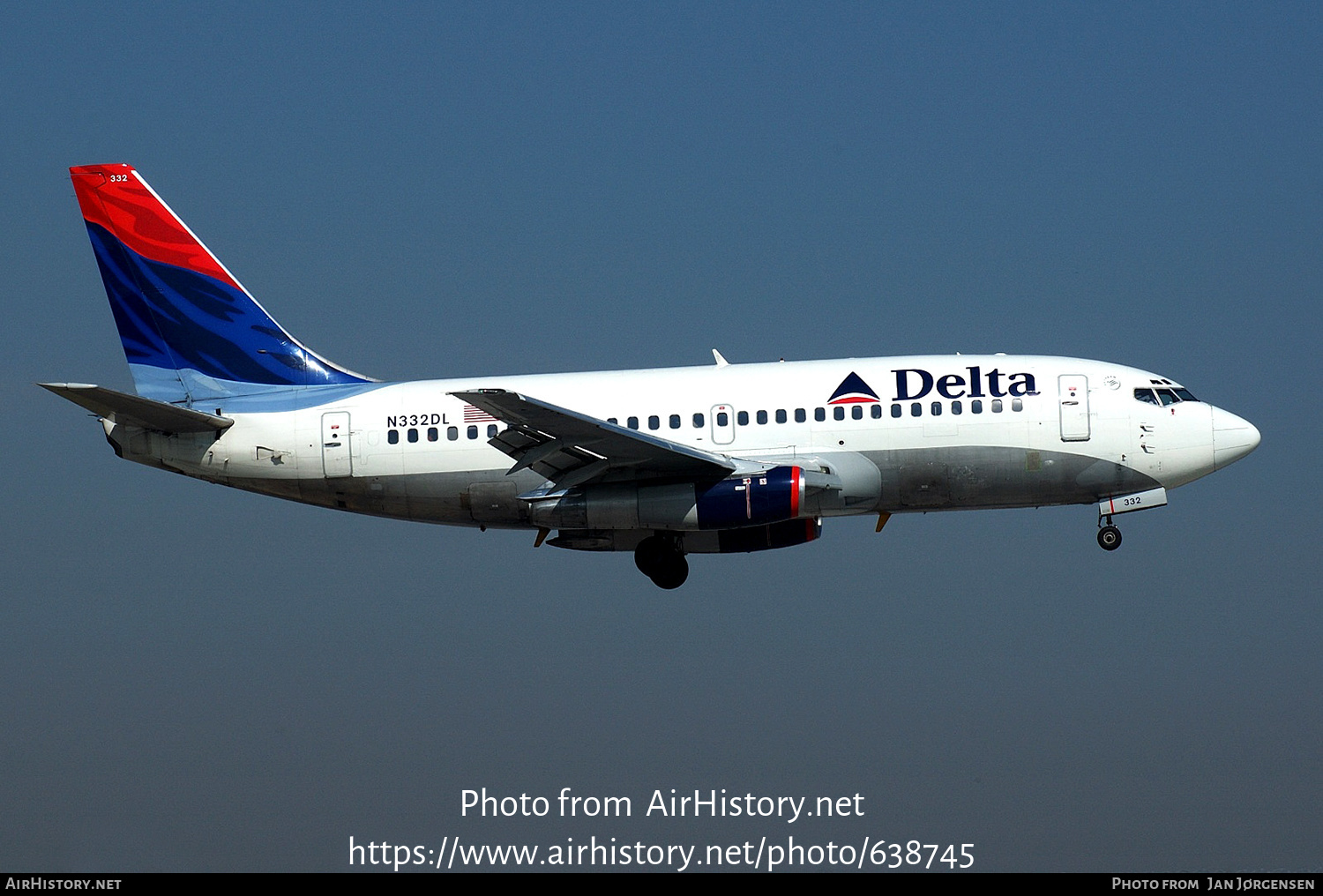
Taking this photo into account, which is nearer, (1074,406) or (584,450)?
(584,450)

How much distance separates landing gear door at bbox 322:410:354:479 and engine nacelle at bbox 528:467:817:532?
4.89 meters

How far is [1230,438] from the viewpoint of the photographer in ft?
114

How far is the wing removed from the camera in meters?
31.9

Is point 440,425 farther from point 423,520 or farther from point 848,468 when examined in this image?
point 848,468

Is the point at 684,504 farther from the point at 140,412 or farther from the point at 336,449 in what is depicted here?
the point at 140,412

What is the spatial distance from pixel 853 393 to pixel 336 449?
494 inches

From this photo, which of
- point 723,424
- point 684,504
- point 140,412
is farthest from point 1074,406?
point 140,412

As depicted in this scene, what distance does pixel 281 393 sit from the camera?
37.6 meters

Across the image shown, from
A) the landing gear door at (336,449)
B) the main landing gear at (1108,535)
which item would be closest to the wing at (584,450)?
the landing gear door at (336,449)

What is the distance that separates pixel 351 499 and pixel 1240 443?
2127 centimetres

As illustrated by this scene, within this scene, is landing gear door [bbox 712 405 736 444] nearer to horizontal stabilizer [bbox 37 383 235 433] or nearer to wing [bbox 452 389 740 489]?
wing [bbox 452 389 740 489]

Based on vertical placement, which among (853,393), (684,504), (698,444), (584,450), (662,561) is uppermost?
(853,393)

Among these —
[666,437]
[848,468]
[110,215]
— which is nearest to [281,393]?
[110,215]

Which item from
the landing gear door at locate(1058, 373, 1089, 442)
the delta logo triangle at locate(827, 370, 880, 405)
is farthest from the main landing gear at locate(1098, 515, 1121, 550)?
the delta logo triangle at locate(827, 370, 880, 405)
